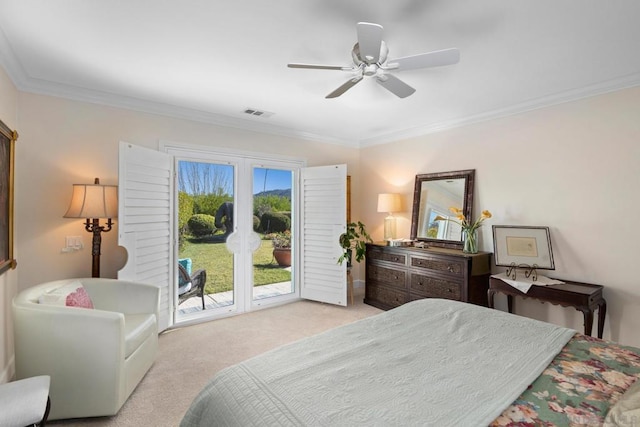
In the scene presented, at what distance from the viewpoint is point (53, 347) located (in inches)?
77.6

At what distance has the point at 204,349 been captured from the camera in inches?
120

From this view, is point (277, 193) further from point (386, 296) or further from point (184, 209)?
point (386, 296)

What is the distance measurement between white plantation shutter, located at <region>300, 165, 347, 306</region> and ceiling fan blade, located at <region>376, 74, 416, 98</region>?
6.43 feet

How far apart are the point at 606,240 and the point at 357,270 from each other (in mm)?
3154

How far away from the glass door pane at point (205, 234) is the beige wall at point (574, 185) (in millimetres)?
2991

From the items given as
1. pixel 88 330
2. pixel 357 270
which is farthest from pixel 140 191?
pixel 357 270

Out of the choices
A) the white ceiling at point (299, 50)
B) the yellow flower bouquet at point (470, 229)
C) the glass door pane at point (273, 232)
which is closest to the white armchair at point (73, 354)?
the white ceiling at point (299, 50)

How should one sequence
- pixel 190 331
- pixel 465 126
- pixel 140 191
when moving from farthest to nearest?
pixel 465 126 < pixel 190 331 < pixel 140 191

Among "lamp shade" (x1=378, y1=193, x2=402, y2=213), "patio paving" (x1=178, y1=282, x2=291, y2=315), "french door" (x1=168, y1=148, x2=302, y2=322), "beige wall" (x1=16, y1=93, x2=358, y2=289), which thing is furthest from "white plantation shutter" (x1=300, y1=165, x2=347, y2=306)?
"beige wall" (x1=16, y1=93, x2=358, y2=289)

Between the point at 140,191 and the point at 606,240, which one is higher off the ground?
the point at 140,191

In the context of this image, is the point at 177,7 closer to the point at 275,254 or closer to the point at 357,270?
the point at 275,254

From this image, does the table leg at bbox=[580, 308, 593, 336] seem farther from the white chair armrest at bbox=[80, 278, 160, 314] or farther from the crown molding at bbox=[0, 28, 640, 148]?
the white chair armrest at bbox=[80, 278, 160, 314]

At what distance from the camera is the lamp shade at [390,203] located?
14.4ft

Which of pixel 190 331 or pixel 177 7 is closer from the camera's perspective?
pixel 177 7
